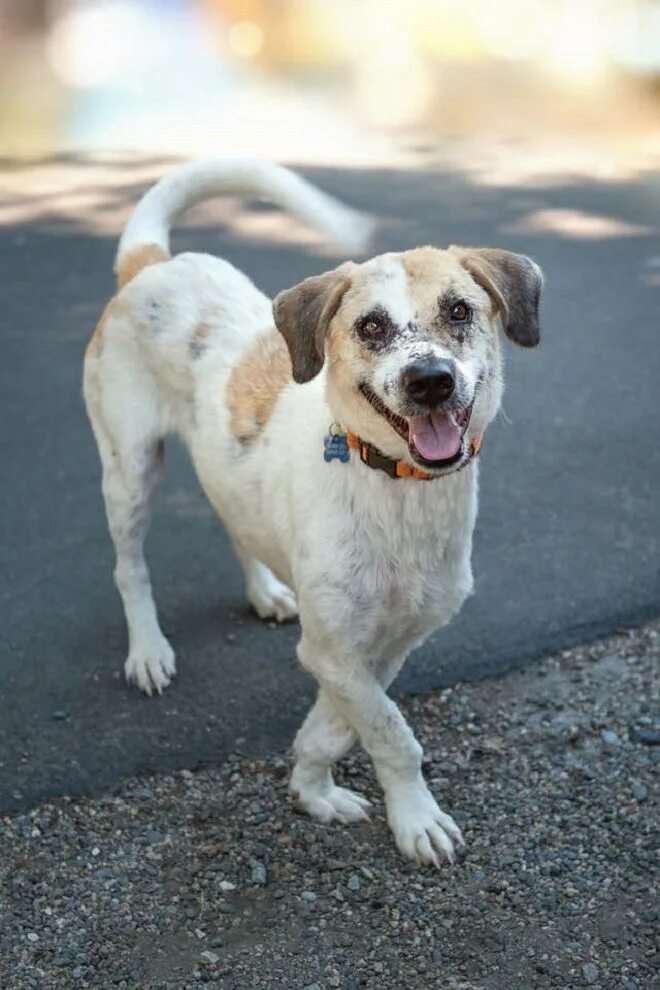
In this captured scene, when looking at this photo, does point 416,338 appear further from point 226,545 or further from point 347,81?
point 347,81

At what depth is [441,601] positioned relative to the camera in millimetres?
3645

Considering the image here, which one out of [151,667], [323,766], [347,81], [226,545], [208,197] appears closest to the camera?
[323,766]

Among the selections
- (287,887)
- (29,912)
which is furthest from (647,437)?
(29,912)

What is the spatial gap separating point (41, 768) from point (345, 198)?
6004mm

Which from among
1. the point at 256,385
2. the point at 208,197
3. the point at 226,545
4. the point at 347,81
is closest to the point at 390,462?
the point at 256,385

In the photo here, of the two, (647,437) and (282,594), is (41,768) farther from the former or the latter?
(647,437)

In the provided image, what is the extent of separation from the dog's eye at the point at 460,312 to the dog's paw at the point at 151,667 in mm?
1743

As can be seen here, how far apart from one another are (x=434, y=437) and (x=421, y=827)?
1.13 meters

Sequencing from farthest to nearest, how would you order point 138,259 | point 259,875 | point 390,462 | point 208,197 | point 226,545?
1. point 226,545
2. point 208,197
3. point 138,259
4. point 259,875
5. point 390,462

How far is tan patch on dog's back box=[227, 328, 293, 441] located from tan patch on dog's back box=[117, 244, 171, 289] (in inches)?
26.6

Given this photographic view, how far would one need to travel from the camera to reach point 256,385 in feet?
13.2


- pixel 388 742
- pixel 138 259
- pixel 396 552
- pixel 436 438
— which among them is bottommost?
pixel 388 742

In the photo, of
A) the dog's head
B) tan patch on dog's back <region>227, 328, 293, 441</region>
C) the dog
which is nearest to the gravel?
the dog

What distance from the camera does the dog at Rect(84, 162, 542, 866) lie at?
10.9 ft
